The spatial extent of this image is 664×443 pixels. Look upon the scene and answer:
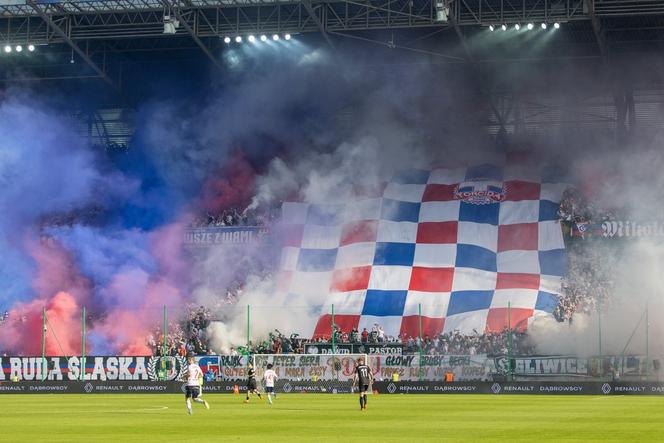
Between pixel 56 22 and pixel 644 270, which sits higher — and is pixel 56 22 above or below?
above

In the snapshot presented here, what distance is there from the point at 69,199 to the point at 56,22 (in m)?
10.5

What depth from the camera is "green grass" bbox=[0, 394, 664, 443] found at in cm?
2109

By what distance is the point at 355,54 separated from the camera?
56375 millimetres

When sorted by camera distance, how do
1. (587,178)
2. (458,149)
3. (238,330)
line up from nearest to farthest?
(238,330) → (587,178) → (458,149)

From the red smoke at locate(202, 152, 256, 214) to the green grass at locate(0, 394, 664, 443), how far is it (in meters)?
21.2

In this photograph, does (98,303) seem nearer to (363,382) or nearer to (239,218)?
(239,218)

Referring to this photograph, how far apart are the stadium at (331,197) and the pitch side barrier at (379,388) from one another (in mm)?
90

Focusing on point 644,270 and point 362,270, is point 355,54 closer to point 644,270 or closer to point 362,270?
point 362,270

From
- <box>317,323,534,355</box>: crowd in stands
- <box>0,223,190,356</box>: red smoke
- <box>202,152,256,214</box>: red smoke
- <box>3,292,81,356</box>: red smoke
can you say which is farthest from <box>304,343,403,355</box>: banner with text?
<box>202,152,256,214</box>: red smoke

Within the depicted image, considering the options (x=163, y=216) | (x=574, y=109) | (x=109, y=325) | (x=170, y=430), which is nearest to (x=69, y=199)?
(x=163, y=216)

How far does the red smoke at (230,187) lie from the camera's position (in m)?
58.1

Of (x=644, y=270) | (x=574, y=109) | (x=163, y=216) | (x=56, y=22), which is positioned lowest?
(x=644, y=270)

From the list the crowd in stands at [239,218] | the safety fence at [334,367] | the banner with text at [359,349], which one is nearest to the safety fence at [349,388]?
the safety fence at [334,367]

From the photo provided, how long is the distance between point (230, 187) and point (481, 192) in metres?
13.2
